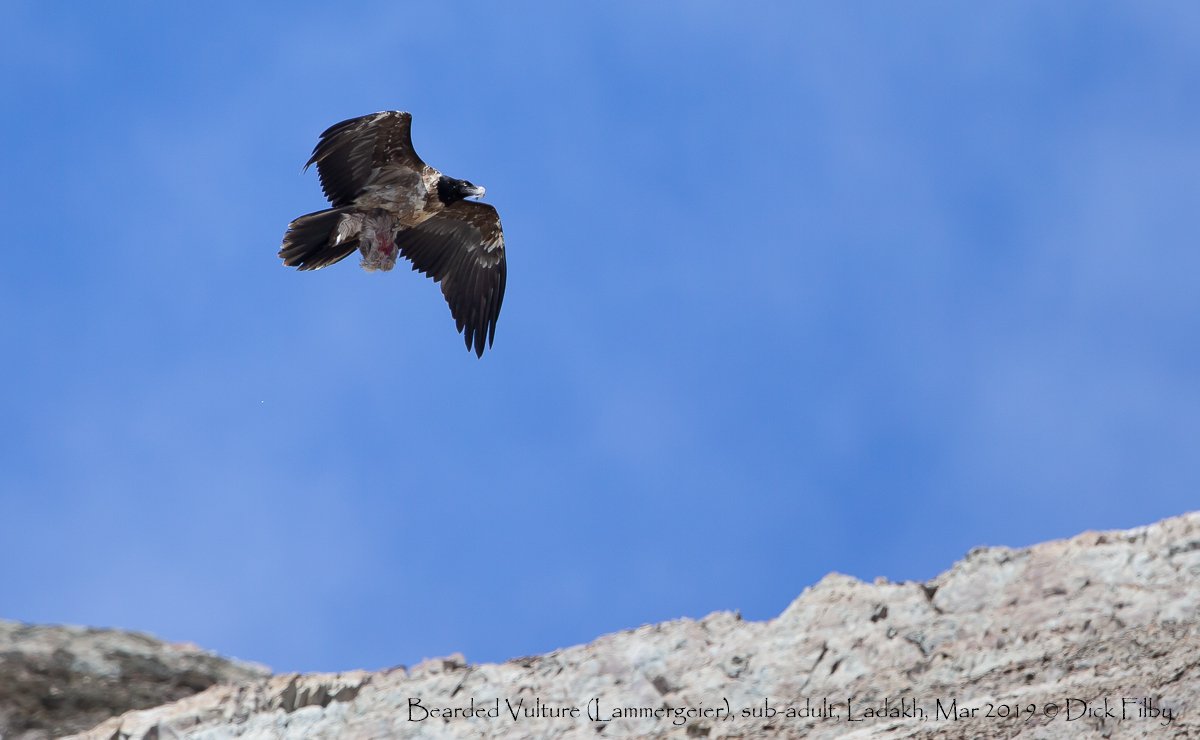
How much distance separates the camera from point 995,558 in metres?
26.5

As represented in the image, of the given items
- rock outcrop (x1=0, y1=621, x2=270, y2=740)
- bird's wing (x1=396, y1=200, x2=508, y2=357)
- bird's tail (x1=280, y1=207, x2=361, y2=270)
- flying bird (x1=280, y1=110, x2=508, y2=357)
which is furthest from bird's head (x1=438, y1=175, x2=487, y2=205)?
rock outcrop (x1=0, y1=621, x2=270, y2=740)

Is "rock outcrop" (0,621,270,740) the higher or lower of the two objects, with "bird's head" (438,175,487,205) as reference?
lower

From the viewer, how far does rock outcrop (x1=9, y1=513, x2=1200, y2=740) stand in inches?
893

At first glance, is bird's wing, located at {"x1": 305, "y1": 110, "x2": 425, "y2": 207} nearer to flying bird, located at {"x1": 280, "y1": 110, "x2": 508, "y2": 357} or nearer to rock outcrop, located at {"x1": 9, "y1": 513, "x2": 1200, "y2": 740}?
flying bird, located at {"x1": 280, "y1": 110, "x2": 508, "y2": 357}

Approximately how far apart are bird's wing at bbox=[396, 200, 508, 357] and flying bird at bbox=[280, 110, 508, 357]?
0.04 ft

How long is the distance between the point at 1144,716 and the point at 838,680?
4680mm

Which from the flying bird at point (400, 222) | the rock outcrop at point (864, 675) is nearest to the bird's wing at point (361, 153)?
the flying bird at point (400, 222)

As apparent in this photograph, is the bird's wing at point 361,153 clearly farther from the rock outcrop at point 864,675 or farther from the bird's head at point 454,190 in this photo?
the rock outcrop at point 864,675

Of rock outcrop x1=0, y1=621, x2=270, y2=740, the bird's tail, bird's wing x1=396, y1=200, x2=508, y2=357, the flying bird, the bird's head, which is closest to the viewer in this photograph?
the bird's tail

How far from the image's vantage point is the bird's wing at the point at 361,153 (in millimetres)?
20703

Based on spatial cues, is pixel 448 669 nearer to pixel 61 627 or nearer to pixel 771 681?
pixel 771 681

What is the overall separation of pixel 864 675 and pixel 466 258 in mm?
8552

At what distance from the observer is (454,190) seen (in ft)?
70.4

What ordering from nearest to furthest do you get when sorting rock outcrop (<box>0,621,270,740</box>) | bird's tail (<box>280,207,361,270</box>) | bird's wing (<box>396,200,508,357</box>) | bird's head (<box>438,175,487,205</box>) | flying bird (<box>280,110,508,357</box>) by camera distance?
bird's tail (<box>280,207,361,270</box>) < flying bird (<box>280,110,508,357</box>) < bird's head (<box>438,175,487,205</box>) < bird's wing (<box>396,200,508,357</box>) < rock outcrop (<box>0,621,270,740</box>)
